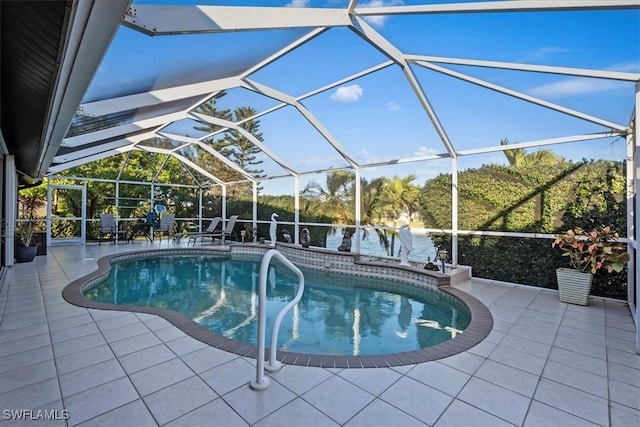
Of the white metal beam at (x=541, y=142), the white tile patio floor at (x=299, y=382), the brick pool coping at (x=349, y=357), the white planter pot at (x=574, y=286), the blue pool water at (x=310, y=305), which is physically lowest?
the blue pool water at (x=310, y=305)

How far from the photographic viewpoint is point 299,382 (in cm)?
262

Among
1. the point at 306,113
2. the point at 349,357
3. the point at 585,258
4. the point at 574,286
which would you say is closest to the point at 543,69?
the point at 585,258

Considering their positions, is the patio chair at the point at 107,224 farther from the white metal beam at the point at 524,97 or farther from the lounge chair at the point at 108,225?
the white metal beam at the point at 524,97

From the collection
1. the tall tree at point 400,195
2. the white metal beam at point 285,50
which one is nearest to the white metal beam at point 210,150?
the white metal beam at point 285,50

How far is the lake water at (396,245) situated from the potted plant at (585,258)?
10.2ft

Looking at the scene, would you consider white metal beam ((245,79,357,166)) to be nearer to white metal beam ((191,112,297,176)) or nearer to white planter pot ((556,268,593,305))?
white metal beam ((191,112,297,176))

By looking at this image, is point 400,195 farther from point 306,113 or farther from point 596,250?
point 596,250

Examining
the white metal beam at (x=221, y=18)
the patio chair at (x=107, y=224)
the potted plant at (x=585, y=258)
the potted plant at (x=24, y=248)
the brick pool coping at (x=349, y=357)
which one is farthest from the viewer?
the patio chair at (x=107, y=224)

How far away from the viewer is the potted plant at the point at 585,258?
489 centimetres

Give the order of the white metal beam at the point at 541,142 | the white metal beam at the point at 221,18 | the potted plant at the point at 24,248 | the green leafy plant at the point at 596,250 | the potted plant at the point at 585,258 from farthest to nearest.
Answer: the potted plant at the point at 24,248, the white metal beam at the point at 541,142, the potted plant at the point at 585,258, the green leafy plant at the point at 596,250, the white metal beam at the point at 221,18

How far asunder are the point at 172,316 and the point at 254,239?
29.1 ft

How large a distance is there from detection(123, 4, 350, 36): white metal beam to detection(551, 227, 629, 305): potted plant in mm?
5348

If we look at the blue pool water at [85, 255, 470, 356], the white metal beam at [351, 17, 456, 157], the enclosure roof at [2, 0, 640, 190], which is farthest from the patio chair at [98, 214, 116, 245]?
the white metal beam at [351, 17, 456, 157]

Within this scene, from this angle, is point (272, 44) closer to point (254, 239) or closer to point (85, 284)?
point (85, 284)
